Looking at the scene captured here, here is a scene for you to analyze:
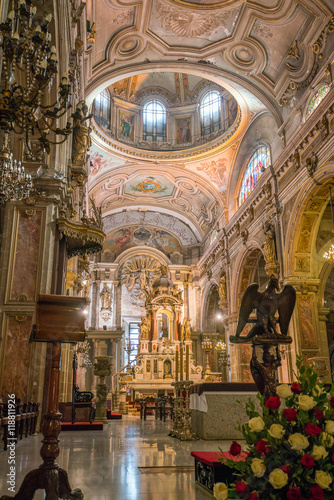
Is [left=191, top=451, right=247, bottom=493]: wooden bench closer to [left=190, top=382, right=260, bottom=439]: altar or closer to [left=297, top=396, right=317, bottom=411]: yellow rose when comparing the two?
[left=297, top=396, right=317, bottom=411]: yellow rose

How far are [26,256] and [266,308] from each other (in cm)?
542

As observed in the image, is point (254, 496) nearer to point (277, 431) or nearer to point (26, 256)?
point (277, 431)

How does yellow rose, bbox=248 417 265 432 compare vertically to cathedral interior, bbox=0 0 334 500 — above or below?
below

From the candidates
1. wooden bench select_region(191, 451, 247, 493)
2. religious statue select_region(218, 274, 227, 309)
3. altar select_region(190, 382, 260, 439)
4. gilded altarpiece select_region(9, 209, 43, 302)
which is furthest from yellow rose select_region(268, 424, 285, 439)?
religious statue select_region(218, 274, 227, 309)

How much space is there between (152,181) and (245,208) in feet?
22.5

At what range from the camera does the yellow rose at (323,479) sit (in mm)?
1712

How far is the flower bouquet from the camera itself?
5.76ft

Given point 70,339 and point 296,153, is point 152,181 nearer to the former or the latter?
point 296,153

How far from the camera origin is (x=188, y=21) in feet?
43.8

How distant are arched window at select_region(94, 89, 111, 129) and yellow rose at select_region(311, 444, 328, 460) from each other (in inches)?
709

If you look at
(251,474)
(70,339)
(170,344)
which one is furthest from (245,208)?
(251,474)

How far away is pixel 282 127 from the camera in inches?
543

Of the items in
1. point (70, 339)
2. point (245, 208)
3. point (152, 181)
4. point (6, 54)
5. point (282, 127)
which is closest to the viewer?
point (70, 339)

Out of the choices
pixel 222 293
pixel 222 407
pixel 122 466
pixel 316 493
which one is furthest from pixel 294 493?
pixel 222 293
